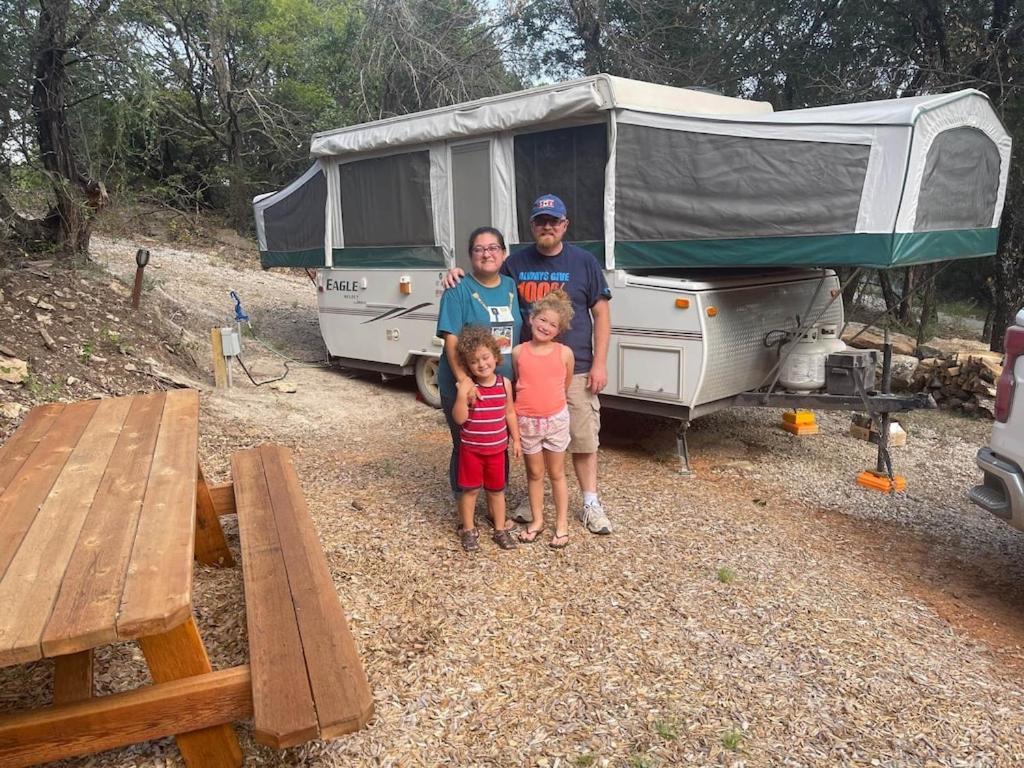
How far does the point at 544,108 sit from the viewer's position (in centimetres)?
526

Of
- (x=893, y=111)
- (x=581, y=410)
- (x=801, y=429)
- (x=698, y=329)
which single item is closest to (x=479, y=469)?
(x=581, y=410)

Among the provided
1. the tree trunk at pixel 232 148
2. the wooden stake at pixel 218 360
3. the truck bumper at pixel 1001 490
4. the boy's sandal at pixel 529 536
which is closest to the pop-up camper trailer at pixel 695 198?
the boy's sandal at pixel 529 536

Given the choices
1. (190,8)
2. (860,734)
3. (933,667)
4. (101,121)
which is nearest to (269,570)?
(860,734)

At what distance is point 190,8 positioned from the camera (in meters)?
9.70

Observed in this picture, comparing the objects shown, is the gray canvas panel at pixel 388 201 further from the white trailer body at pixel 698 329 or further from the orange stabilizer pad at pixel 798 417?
the orange stabilizer pad at pixel 798 417

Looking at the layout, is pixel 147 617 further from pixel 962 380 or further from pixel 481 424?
pixel 962 380

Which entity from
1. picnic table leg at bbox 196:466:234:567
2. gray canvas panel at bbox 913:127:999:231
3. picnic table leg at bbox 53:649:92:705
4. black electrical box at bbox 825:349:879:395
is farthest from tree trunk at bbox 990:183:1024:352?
picnic table leg at bbox 53:649:92:705

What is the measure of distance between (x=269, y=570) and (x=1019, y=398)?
9.83 ft

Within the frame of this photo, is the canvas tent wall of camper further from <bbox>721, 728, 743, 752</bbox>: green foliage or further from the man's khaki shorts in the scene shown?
<bbox>721, 728, 743, 752</bbox>: green foliage

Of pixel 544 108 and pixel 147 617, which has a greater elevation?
Answer: pixel 544 108

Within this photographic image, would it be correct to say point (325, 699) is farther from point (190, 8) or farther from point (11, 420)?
point (190, 8)

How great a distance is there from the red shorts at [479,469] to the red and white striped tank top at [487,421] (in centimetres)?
4

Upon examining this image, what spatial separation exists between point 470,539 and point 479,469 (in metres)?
0.36

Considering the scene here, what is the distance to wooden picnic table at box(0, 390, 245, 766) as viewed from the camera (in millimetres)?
1745
